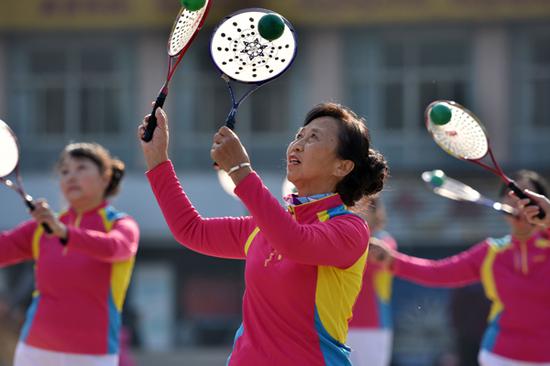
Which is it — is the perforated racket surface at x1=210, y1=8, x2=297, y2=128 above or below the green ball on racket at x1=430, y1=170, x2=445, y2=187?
above

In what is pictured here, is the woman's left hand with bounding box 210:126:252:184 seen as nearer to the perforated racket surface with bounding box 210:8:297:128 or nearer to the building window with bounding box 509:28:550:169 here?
the perforated racket surface with bounding box 210:8:297:128

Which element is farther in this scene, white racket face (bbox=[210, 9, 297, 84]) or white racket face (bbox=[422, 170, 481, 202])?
white racket face (bbox=[422, 170, 481, 202])

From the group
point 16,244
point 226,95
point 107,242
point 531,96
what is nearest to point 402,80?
point 531,96

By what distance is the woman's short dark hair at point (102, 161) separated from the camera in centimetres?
670

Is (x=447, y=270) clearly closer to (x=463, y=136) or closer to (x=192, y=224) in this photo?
(x=463, y=136)

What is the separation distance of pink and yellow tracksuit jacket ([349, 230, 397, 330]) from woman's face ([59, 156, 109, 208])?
7.65 ft

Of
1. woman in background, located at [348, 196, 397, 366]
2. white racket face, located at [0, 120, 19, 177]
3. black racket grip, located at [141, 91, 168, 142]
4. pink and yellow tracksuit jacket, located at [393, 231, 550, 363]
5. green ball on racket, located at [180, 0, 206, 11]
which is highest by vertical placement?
green ball on racket, located at [180, 0, 206, 11]

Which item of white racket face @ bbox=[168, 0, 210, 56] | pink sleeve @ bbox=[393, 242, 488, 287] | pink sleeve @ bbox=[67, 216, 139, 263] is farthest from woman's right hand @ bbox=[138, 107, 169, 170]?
pink sleeve @ bbox=[393, 242, 488, 287]

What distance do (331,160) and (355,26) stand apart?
14332 mm

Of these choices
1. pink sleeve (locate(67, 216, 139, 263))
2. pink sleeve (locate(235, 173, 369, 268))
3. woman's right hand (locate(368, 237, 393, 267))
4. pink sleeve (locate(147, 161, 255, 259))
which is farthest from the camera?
woman's right hand (locate(368, 237, 393, 267))

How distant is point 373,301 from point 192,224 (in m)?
4.22

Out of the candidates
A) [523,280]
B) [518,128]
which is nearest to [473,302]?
[518,128]

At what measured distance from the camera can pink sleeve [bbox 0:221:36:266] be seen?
635 centimetres

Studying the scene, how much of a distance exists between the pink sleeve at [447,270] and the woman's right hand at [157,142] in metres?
3.38
